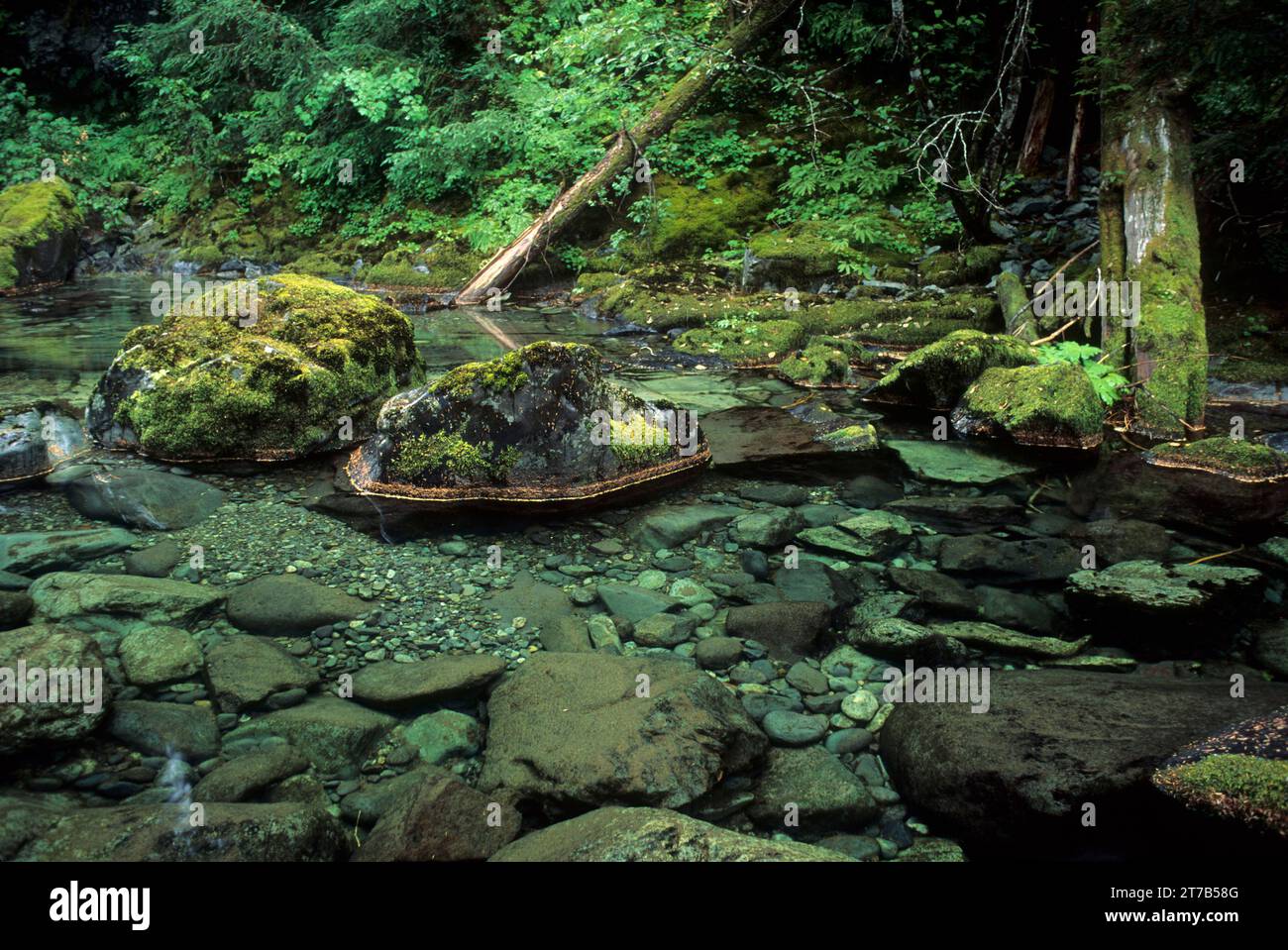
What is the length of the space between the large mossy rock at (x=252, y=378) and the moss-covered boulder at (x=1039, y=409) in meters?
4.90

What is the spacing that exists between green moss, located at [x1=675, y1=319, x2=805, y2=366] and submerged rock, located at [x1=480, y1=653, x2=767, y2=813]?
625cm

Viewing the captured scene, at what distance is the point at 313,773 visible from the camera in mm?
2875

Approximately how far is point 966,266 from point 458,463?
8015mm

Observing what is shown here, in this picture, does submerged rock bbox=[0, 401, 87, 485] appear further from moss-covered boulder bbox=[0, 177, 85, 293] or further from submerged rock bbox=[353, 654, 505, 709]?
moss-covered boulder bbox=[0, 177, 85, 293]

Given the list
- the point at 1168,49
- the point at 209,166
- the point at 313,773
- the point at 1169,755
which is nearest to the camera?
the point at 1169,755

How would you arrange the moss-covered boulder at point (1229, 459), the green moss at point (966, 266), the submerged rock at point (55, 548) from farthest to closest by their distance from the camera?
the green moss at point (966, 266)
the moss-covered boulder at point (1229, 459)
the submerged rock at point (55, 548)

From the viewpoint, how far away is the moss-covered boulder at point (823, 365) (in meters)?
8.21

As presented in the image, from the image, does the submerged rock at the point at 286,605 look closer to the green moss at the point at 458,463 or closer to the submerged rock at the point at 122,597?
the submerged rock at the point at 122,597

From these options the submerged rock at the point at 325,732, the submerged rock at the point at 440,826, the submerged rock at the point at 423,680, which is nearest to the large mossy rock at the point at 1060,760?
the submerged rock at the point at 440,826

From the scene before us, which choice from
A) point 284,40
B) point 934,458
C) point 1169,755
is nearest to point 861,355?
point 934,458

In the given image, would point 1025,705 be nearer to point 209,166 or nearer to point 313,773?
point 313,773

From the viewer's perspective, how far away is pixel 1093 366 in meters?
6.95
